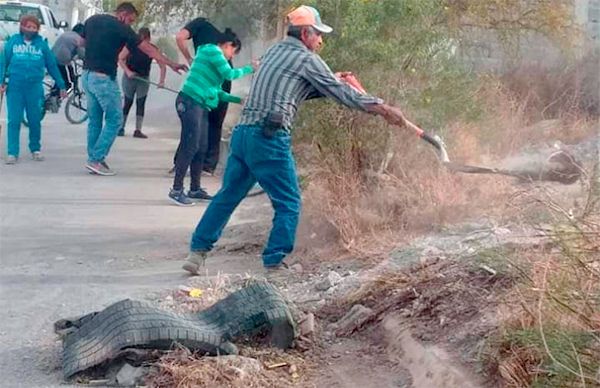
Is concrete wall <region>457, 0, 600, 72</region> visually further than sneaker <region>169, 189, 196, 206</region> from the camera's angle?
Yes

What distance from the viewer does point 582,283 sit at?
450 centimetres

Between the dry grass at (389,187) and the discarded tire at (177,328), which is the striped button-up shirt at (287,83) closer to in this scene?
the dry grass at (389,187)

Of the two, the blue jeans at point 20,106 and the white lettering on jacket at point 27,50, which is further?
the blue jeans at point 20,106

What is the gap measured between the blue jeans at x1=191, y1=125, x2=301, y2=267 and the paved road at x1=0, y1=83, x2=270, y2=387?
0.45 metres

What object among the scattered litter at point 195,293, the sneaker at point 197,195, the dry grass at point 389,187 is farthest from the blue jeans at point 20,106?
the scattered litter at point 195,293

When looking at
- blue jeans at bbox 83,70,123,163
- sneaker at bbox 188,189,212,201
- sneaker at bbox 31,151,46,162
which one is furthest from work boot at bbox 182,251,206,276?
sneaker at bbox 31,151,46,162

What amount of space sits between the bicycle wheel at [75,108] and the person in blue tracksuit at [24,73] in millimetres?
5415

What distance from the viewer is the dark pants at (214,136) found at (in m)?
12.8

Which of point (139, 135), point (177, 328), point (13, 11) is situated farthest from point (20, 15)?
point (177, 328)

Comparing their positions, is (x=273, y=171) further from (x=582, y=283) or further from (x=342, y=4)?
(x=582, y=283)

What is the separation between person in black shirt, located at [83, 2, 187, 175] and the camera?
12.5 meters

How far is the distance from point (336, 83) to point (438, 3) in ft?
8.13

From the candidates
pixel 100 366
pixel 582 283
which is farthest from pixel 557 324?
pixel 100 366

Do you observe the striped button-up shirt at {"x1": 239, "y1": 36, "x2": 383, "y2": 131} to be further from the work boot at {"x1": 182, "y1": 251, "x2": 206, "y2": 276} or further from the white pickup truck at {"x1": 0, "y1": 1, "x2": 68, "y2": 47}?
the white pickup truck at {"x1": 0, "y1": 1, "x2": 68, "y2": 47}
